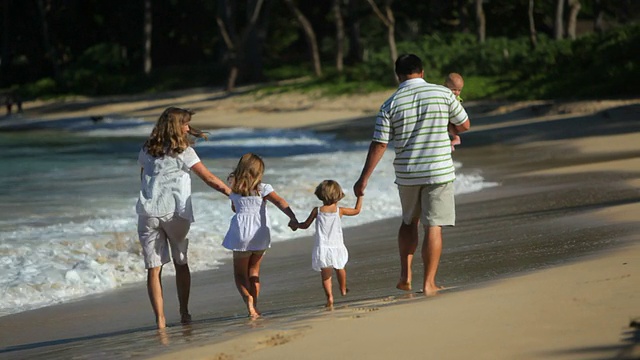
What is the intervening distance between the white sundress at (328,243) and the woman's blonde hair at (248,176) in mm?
518

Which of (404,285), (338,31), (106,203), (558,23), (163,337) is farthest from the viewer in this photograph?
(338,31)

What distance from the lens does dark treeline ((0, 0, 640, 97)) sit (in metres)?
51.7

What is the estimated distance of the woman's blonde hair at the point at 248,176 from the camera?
809 cm

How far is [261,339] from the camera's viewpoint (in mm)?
6359

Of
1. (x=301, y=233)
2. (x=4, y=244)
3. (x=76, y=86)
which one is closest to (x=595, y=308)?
A: (x=301, y=233)

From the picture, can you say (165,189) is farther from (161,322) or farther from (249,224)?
(161,322)

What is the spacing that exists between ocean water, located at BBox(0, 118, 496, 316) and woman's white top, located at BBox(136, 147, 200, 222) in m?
2.31

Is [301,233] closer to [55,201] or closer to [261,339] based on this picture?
[55,201]

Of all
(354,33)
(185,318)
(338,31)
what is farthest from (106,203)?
(354,33)

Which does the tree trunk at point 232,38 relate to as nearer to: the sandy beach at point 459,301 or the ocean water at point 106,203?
the ocean water at point 106,203

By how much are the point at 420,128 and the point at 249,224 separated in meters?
1.28

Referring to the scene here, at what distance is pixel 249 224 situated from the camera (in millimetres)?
8117

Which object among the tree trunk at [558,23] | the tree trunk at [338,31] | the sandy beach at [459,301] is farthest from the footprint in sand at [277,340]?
the tree trunk at [338,31]

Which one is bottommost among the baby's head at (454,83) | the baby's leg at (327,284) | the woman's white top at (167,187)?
the baby's leg at (327,284)
